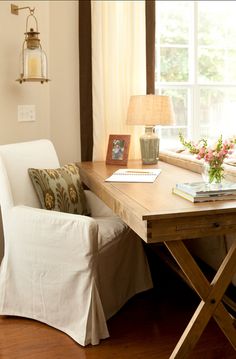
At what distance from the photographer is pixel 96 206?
2693 mm

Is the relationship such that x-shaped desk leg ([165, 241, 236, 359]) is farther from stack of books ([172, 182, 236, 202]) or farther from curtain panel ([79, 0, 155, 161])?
curtain panel ([79, 0, 155, 161])

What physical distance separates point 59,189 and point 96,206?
0.38 meters

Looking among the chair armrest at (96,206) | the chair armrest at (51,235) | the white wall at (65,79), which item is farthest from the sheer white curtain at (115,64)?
the chair armrest at (51,235)

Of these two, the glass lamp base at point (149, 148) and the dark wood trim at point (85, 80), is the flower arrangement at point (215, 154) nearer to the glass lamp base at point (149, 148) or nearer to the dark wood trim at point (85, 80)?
the glass lamp base at point (149, 148)

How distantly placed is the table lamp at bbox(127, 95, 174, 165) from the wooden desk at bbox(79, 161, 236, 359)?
3.17ft

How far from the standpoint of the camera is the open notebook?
231 cm

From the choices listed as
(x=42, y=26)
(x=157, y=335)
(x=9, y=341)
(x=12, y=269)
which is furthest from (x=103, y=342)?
(x=42, y=26)

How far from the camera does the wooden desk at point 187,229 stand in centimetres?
161

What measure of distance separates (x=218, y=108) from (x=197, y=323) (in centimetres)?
268

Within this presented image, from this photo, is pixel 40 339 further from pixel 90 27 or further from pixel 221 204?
pixel 90 27

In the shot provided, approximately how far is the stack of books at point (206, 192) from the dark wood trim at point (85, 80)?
5.02 feet

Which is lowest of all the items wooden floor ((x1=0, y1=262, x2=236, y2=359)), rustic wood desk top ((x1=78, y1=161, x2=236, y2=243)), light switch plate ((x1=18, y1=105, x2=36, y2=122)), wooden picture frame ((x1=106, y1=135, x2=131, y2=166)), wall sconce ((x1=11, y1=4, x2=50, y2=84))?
wooden floor ((x1=0, y1=262, x2=236, y2=359))

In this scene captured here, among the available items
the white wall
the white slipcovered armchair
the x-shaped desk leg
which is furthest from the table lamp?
the x-shaped desk leg

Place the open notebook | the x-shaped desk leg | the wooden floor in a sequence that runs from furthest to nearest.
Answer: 1. the open notebook
2. the wooden floor
3. the x-shaped desk leg
